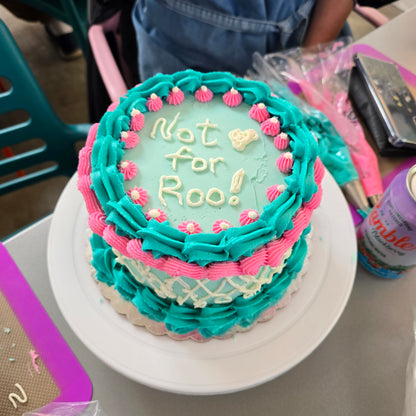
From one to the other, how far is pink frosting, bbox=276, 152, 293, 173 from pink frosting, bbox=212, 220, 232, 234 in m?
0.15

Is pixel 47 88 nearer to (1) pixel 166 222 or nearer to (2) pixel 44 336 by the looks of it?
(2) pixel 44 336

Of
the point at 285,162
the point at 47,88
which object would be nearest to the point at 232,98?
the point at 285,162

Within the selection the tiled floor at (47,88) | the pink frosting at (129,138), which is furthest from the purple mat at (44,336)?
the tiled floor at (47,88)

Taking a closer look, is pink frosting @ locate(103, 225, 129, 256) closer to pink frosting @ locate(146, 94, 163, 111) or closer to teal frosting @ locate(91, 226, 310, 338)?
teal frosting @ locate(91, 226, 310, 338)

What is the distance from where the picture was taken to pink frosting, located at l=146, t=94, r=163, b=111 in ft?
2.44

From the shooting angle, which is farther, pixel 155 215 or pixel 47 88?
pixel 47 88

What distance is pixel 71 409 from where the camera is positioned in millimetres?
632

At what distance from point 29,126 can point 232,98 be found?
0.65 m

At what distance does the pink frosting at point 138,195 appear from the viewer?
627 mm

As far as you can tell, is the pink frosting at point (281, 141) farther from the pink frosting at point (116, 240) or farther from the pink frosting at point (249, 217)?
the pink frosting at point (116, 240)

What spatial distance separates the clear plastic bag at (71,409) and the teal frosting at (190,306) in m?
0.17

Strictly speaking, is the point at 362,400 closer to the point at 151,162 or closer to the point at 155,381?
the point at 155,381

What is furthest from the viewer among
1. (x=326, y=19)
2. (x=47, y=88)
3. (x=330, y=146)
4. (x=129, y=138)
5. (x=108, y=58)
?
(x=47, y=88)

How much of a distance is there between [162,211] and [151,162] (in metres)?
0.11
